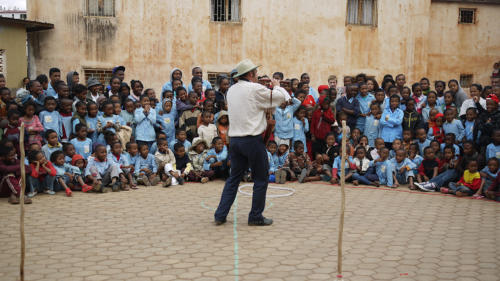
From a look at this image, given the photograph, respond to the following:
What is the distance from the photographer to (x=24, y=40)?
14.5m

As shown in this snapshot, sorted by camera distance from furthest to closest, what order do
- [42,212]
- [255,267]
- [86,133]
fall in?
1. [86,133]
2. [42,212]
3. [255,267]

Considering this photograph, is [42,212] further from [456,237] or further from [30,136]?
[456,237]

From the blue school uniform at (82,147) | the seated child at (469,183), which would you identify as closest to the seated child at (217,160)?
the blue school uniform at (82,147)

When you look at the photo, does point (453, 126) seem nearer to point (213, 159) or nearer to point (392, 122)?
point (392, 122)

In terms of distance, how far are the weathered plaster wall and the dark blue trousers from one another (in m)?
14.7

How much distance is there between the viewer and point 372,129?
10133mm

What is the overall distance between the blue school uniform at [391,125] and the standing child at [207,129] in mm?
3457

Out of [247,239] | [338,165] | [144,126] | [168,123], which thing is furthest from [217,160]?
[247,239]

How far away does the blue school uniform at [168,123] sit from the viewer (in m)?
9.87

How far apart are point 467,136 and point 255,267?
6406 mm

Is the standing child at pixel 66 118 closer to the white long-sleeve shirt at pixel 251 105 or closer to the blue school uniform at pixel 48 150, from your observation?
the blue school uniform at pixel 48 150

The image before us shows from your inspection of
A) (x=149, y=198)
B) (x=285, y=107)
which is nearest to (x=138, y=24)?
(x=285, y=107)

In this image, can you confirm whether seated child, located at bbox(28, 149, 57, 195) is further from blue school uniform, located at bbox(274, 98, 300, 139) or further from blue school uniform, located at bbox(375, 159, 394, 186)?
blue school uniform, located at bbox(375, 159, 394, 186)

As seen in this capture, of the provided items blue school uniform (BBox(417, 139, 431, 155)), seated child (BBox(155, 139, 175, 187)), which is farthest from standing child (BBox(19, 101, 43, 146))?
blue school uniform (BBox(417, 139, 431, 155))
